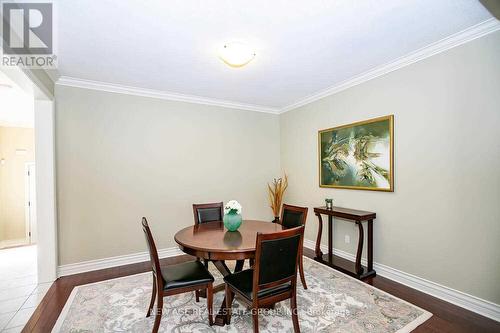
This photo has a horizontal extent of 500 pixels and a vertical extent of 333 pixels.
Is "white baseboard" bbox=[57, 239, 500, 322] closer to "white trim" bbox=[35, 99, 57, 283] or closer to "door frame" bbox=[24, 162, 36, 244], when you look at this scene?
"white trim" bbox=[35, 99, 57, 283]

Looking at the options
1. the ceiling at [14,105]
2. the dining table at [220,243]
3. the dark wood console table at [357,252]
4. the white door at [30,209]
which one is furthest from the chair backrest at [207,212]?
the white door at [30,209]

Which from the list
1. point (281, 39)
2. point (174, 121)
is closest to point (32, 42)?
point (174, 121)

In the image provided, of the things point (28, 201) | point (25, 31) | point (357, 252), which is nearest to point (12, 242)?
point (28, 201)

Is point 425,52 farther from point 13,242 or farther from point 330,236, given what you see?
point 13,242

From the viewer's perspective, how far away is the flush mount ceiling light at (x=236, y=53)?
238cm

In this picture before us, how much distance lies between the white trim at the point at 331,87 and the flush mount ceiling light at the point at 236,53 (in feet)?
5.79

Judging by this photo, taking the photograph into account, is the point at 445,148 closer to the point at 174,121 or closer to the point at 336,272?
the point at 336,272

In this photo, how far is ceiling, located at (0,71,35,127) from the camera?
3476 millimetres

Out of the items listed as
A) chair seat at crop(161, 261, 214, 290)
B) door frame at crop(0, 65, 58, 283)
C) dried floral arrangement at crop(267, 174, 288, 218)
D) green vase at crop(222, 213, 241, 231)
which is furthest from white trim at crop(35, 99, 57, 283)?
dried floral arrangement at crop(267, 174, 288, 218)

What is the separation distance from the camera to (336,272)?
3.20 m

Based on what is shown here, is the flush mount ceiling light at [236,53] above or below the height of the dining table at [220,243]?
above

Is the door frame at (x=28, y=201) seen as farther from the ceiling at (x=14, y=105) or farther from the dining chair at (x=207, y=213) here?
the dining chair at (x=207, y=213)

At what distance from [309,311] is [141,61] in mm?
3292

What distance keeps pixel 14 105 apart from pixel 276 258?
5.37m
